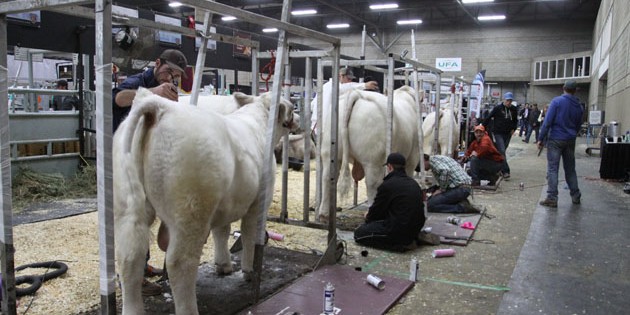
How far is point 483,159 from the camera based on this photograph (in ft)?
31.9

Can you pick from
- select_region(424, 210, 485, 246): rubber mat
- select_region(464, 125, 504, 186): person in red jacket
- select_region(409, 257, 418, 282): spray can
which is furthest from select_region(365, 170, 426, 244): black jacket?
select_region(464, 125, 504, 186): person in red jacket

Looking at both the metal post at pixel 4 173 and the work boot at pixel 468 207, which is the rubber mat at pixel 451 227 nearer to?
the work boot at pixel 468 207

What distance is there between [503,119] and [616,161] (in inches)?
105

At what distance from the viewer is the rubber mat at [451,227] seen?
226 inches

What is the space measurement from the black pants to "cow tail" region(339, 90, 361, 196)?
0.79 meters

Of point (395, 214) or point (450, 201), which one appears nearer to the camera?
point (395, 214)

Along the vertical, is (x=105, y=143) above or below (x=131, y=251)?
above

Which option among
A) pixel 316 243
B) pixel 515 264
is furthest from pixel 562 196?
pixel 316 243

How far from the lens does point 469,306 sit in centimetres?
385

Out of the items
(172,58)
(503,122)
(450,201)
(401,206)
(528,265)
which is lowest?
(528,265)

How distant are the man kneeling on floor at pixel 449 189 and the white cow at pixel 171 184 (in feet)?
15.9

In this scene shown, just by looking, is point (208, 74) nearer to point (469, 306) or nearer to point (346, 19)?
point (469, 306)

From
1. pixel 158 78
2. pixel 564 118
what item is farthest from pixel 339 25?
pixel 158 78

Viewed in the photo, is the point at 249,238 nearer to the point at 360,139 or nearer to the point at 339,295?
the point at 339,295
